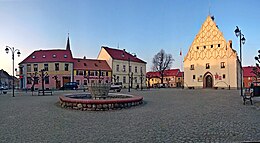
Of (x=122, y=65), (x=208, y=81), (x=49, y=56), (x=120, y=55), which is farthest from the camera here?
(x=120, y=55)

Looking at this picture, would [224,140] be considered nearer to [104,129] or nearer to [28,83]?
[104,129]

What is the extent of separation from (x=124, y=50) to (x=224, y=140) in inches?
2429

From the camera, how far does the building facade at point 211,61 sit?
43.2m

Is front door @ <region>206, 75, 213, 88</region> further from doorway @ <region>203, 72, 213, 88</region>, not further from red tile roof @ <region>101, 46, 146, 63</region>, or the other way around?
red tile roof @ <region>101, 46, 146, 63</region>

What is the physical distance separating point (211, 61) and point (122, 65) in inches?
955

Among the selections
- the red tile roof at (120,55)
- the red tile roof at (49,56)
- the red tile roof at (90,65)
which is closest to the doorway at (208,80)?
the red tile roof at (120,55)

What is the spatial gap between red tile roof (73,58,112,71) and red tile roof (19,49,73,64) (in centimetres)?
239

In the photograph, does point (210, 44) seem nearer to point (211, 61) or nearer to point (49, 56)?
point (211, 61)

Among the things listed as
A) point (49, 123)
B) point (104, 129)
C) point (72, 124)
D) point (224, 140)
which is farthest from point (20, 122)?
point (224, 140)

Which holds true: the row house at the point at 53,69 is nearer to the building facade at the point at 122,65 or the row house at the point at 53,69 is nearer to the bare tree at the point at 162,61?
the building facade at the point at 122,65

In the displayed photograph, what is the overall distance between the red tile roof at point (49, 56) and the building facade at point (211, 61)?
1141 inches

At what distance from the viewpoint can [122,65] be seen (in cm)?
6031

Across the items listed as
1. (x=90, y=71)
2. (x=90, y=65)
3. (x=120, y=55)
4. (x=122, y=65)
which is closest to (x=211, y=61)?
(x=122, y=65)

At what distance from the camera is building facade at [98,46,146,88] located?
2282 inches
